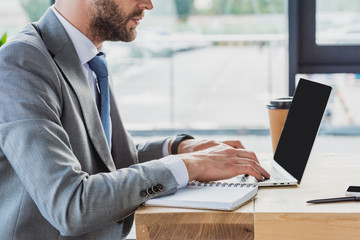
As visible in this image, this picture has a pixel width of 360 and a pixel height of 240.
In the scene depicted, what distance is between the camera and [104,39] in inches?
62.9

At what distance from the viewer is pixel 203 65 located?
4.18m

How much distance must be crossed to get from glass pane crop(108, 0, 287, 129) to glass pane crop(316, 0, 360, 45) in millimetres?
179

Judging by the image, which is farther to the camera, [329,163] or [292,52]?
[292,52]

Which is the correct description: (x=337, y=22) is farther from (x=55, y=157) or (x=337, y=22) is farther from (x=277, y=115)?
(x=55, y=157)

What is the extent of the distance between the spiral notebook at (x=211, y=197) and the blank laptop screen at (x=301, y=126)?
217 mm

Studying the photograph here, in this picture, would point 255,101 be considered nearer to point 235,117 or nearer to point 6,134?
point 235,117

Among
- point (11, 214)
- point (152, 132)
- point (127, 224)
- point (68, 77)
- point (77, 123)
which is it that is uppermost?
point (68, 77)

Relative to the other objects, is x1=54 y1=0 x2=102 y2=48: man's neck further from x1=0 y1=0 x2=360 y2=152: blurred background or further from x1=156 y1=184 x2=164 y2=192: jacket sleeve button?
x1=0 y1=0 x2=360 y2=152: blurred background

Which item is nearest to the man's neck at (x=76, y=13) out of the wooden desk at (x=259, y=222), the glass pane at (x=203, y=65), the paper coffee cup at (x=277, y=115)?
the wooden desk at (x=259, y=222)

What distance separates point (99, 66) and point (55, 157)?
1.52 ft

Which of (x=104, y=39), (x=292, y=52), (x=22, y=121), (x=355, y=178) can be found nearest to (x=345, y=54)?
(x=292, y=52)

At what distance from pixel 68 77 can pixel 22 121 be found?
0.75ft

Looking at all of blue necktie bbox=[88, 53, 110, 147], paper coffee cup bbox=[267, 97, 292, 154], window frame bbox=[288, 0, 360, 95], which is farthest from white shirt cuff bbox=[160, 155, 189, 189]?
window frame bbox=[288, 0, 360, 95]

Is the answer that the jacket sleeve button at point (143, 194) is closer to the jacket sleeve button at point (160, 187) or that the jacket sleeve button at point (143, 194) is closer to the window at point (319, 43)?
the jacket sleeve button at point (160, 187)
